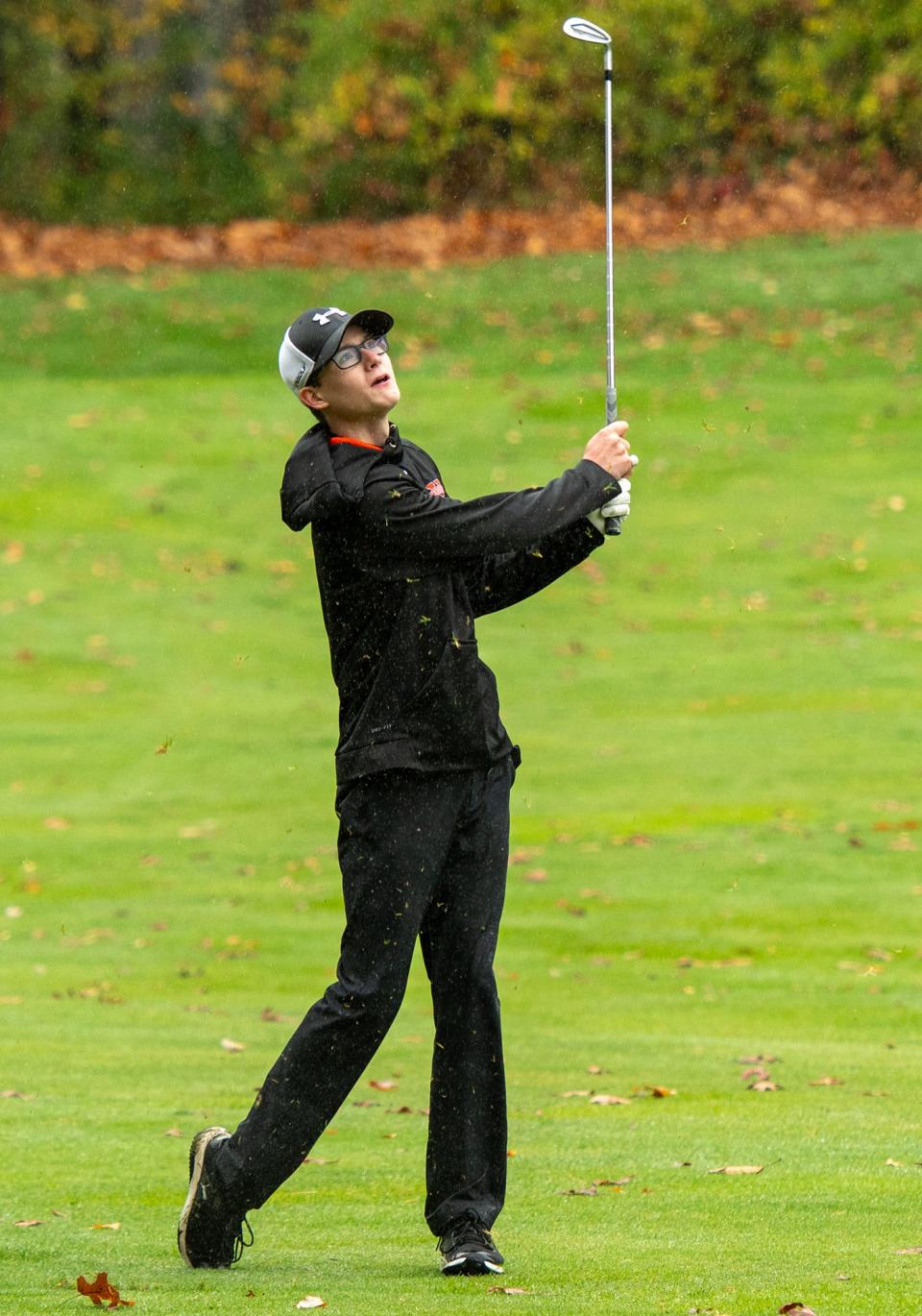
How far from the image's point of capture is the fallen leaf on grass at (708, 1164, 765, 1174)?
6.79 metres

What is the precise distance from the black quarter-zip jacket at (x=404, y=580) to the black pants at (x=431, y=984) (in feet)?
0.33

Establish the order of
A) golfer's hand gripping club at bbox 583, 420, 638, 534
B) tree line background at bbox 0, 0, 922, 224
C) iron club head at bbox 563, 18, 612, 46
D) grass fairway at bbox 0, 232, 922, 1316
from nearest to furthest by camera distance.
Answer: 1. golfer's hand gripping club at bbox 583, 420, 638, 534
2. iron club head at bbox 563, 18, 612, 46
3. grass fairway at bbox 0, 232, 922, 1316
4. tree line background at bbox 0, 0, 922, 224

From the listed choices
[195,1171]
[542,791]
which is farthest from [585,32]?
[542,791]

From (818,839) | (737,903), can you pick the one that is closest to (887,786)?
(818,839)

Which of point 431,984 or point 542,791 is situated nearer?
point 431,984

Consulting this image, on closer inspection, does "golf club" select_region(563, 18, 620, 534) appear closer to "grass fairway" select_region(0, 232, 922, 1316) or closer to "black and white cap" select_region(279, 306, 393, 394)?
"black and white cap" select_region(279, 306, 393, 394)

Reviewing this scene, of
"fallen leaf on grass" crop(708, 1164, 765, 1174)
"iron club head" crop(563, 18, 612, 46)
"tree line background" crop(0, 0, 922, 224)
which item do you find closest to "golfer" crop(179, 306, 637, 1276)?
"iron club head" crop(563, 18, 612, 46)

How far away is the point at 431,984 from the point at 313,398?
1447mm

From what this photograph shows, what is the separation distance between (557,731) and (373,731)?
11747mm

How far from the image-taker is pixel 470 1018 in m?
5.47

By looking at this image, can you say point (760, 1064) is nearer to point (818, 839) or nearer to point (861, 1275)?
point (861, 1275)

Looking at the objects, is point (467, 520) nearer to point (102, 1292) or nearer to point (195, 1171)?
point (195, 1171)

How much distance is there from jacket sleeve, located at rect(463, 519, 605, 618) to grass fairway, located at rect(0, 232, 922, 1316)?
168cm

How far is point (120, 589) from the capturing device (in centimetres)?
2217
